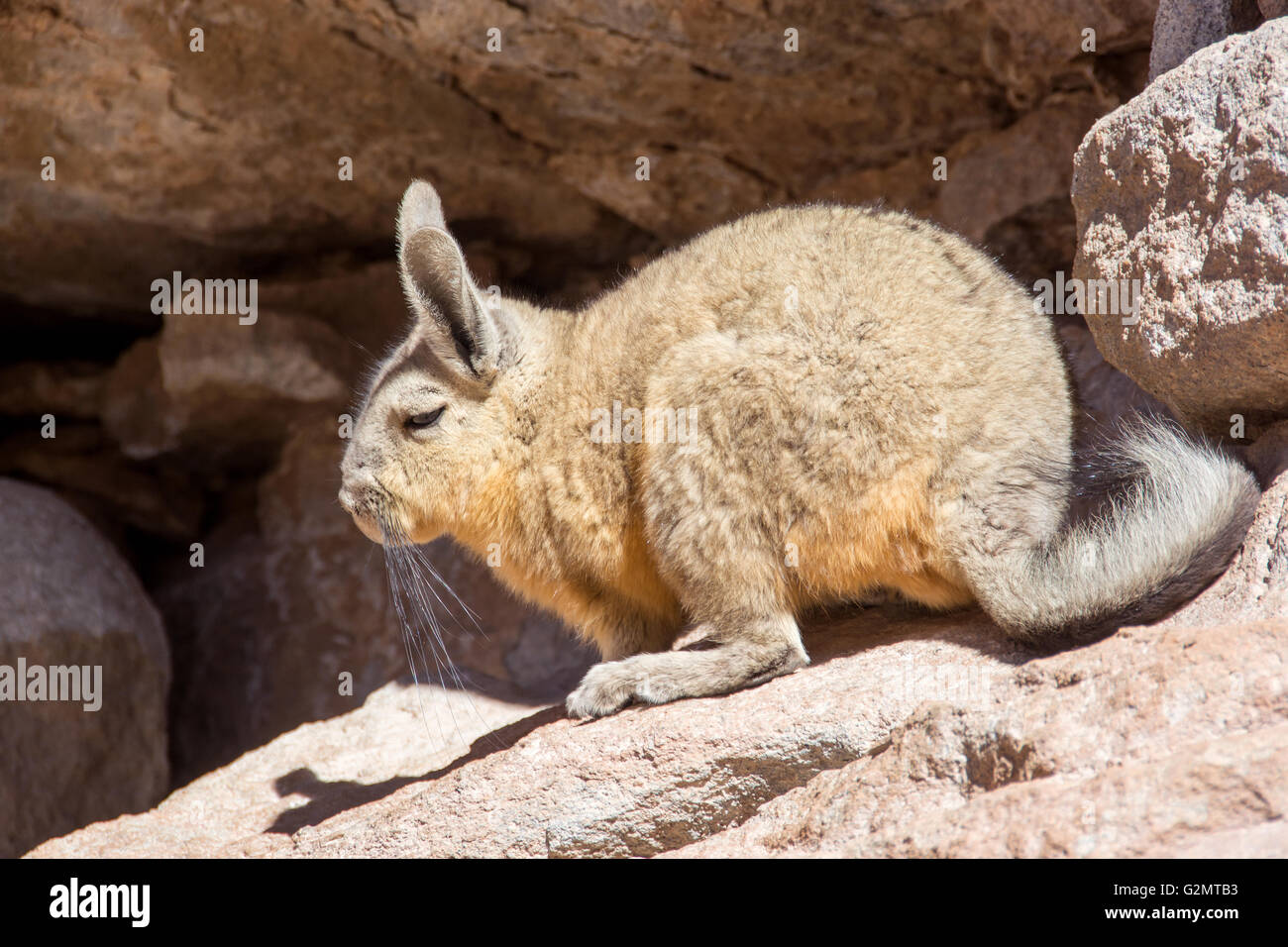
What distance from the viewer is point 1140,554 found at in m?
3.36

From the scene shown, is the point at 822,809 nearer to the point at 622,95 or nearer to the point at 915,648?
the point at 915,648

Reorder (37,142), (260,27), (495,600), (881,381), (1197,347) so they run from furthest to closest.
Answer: (495,600)
(37,142)
(260,27)
(881,381)
(1197,347)

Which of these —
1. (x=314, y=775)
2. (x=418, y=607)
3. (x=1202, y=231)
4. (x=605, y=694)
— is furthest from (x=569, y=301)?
(x=1202, y=231)

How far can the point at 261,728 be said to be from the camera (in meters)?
7.34

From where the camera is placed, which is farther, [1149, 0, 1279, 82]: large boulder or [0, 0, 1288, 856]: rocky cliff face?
[1149, 0, 1279, 82]: large boulder

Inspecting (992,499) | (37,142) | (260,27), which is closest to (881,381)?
(992,499)

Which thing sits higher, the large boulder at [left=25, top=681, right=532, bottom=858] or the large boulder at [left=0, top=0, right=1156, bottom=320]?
the large boulder at [left=0, top=0, right=1156, bottom=320]

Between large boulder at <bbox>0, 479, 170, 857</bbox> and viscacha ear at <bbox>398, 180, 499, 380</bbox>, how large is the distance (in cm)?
327

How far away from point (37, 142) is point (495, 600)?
3.52m

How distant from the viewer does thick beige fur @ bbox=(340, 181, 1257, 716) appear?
3.55 meters

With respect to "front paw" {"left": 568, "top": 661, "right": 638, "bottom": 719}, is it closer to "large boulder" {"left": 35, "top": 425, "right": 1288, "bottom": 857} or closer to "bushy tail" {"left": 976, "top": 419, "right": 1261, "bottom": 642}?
"large boulder" {"left": 35, "top": 425, "right": 1288, "bottom": 857}

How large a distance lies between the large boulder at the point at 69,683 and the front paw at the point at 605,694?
3.45m

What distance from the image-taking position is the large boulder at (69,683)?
593cm

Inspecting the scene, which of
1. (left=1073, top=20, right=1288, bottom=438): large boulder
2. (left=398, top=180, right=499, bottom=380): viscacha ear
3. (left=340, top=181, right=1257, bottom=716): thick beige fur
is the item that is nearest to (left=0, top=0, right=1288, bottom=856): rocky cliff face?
(left=1073, top=20, right=1288, bottom=438): large boulder
